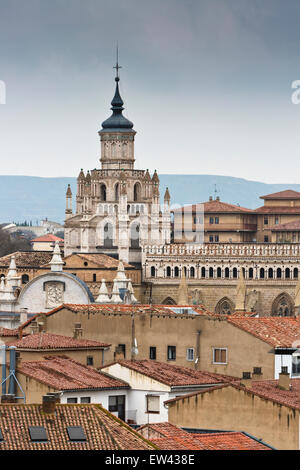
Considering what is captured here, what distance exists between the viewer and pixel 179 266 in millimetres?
113875

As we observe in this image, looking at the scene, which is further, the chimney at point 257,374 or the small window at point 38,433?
the chimney at point 257,374

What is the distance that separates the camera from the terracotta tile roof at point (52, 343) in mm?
51938

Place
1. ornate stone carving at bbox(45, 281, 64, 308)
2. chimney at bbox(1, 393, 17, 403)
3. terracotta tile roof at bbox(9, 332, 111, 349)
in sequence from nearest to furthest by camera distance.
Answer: chimney at bbox(1, 393, 17, 403), terracotta tile roof at bbox(9, 332, 111, 349), ornate stone carving at bbox(45, 281, 64, 308)

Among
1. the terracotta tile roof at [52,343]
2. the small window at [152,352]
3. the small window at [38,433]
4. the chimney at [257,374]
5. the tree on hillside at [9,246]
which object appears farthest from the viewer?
the tree on hillside at [9,246]

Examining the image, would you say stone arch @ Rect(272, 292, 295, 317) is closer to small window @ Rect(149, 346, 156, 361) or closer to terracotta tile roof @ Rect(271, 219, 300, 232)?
terracotta tile roof @ Rect(271, 219, 300, 232)

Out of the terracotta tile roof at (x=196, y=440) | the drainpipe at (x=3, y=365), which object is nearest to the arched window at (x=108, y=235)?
the drainpipe at (x=3, y=365)

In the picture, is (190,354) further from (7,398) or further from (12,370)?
(7,398)

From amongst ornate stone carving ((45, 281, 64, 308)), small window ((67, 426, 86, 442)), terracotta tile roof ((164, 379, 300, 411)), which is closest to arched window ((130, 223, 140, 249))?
ornate stone carving ((45, 281, 64, 308))

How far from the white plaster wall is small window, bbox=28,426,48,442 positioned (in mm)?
45545

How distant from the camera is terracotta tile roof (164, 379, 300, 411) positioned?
40219mm

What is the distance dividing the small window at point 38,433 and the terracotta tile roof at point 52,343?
17442 millimetres

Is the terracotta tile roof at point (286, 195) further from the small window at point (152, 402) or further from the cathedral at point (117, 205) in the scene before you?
the small window at point (152, 402)

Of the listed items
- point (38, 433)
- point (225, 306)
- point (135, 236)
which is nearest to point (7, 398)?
point (38, 433)

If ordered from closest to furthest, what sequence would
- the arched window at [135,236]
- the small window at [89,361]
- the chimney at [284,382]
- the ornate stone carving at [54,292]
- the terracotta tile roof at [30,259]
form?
the chimney at [284,382] < the small window at [89,361] < the ornate stone carving at [54,292] < the terracotta tile roof at [30,259] < the arched window at [135,236]
